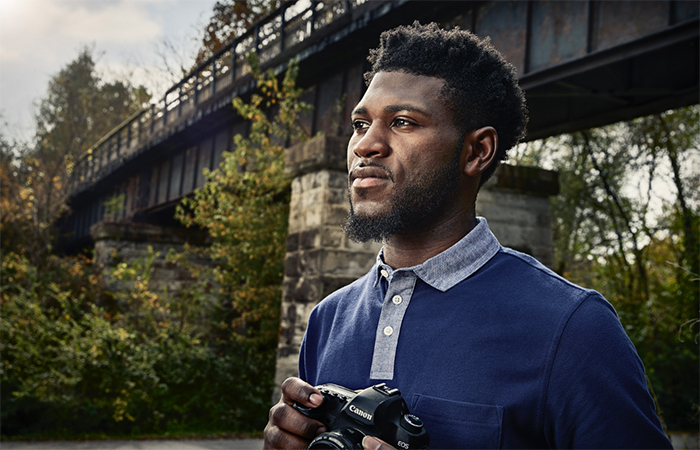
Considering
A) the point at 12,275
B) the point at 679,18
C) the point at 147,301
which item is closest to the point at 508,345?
the point at 679,18

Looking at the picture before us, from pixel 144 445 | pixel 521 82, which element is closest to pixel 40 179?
pixel 144 445

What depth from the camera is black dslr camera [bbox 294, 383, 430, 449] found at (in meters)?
1.18

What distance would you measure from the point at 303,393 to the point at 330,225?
4632 millimetres

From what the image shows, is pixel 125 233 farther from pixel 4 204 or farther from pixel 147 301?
pixel 147 301

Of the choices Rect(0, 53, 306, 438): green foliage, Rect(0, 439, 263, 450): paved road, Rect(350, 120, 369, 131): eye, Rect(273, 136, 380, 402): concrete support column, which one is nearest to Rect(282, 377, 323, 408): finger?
Rect(350, 120, 369, 131): eye

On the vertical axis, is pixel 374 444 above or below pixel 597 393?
below

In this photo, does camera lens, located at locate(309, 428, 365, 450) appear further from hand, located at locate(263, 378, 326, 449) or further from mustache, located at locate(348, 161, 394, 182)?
mustache, located at locate(348, 161, 394, 182)

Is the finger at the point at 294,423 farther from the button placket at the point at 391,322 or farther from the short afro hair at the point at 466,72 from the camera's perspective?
the short afro hair at the point at 466,72

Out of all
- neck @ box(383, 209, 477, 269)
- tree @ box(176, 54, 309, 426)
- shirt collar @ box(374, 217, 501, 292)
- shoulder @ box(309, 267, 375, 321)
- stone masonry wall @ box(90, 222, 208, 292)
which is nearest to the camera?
shirt collar @ box(374, 217, 501, 292)

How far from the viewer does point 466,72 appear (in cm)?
156

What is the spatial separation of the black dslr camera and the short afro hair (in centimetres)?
71

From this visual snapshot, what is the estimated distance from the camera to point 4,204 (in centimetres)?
1447

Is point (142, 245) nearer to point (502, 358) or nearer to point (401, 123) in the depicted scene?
point (401, 123)

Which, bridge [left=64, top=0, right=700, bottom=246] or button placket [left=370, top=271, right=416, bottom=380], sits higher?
bridge [left=64, top=0, right=700, bottom=246]
